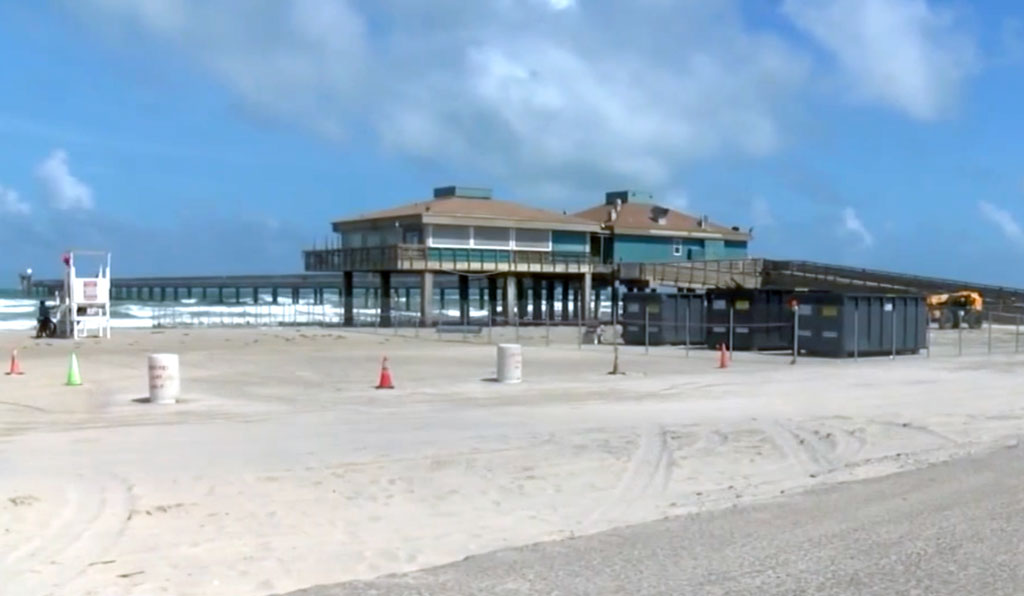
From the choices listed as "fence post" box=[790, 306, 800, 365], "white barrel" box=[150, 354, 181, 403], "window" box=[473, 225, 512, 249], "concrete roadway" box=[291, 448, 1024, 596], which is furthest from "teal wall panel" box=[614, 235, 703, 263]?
"concrete roadway" box=[291, 448, 1024, 596]

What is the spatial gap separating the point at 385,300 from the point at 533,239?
9.14 m

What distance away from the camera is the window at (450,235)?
2466 inches

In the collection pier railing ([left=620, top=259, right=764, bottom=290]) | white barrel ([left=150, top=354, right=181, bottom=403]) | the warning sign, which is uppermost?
pier railing ([left=620, top=259, right=764, bottom=290])

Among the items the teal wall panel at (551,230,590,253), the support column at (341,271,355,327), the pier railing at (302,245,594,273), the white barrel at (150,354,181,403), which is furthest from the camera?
the teal wall panel at (551,230,590,253)

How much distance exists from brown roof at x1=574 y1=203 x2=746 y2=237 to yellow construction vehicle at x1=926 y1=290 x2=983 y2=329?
14.4 metres

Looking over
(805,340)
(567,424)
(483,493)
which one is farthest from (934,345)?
(483,493)

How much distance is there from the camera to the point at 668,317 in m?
43.2

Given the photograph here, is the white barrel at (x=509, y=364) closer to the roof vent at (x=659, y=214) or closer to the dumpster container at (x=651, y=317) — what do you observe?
the dumpster container at (x=651, y=317)

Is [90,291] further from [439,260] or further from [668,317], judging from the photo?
[668,317]

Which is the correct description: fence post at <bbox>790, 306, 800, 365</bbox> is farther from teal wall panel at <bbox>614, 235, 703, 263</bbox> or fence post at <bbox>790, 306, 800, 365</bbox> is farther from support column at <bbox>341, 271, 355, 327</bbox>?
support column at <bbox>341, 271, 355, 327</bbox>

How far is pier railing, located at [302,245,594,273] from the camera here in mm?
61062

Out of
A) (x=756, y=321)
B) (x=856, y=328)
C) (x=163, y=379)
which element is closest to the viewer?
(x=163, y=379)

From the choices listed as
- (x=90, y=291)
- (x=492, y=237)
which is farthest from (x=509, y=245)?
(x=90, y=291)

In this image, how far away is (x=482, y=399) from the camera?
72.5 feet
